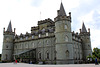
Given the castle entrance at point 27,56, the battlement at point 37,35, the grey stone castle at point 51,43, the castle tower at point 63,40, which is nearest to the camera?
the castle tower at point 63,40

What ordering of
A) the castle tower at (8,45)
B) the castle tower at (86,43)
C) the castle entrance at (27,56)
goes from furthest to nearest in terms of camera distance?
the castle tower at (86,43), the castle tower at (8,45), the castle entrance at (27,56)

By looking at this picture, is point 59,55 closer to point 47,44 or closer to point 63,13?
point 47,44

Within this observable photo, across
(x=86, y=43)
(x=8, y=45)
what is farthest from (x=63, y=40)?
(x=8, y=45)

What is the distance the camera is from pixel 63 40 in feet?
106

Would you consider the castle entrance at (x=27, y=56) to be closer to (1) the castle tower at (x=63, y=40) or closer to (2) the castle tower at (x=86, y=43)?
(1) the castle tower at (x=63, y=40)

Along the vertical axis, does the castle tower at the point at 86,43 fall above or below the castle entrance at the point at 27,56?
above

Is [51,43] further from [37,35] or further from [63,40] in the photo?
[37,35]

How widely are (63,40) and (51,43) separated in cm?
638

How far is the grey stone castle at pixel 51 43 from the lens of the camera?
32.5m

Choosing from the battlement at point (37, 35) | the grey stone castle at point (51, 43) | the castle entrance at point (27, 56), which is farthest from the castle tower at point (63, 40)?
the castle entrance at point (27, 56)

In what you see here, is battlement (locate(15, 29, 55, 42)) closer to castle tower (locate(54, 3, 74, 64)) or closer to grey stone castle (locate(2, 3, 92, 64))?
grey stone castle (locate(2, 3, 92, 64))

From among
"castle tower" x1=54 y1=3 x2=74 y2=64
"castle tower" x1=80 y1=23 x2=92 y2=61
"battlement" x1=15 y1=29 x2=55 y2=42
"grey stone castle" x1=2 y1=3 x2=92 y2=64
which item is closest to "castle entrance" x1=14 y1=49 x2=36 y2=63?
"grey stone castle" x1=2 y1=3 x2=92 y2=64

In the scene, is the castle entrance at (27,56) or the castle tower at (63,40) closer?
the castle tower at (63,40)

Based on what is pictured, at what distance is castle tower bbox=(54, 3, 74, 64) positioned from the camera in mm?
31522
